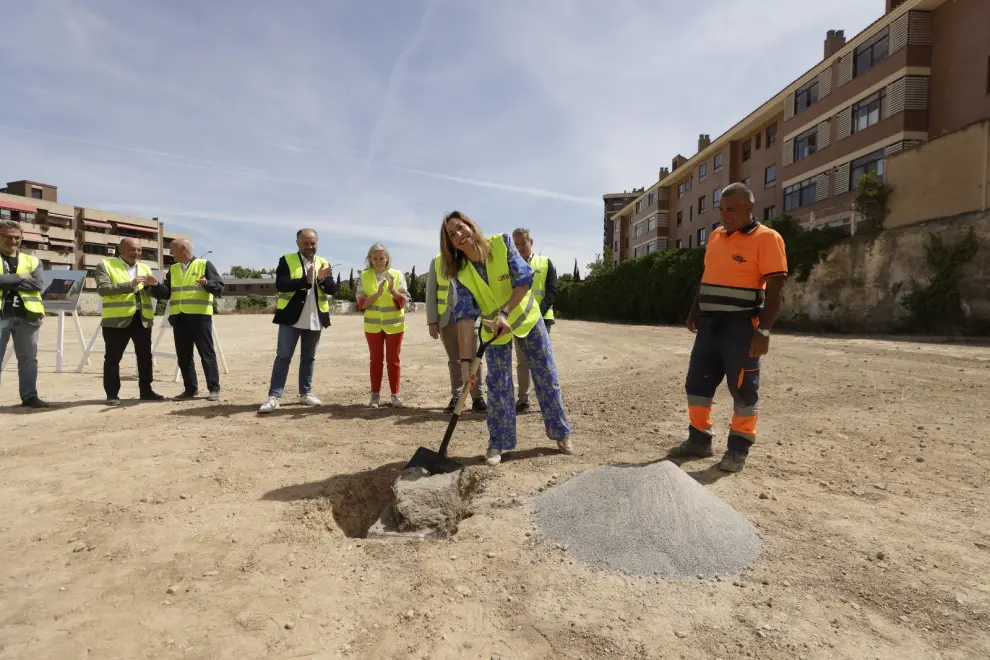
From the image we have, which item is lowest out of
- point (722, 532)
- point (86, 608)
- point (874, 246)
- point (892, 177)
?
point (86, 608)

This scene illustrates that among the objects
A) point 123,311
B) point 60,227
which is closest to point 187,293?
point 123,311

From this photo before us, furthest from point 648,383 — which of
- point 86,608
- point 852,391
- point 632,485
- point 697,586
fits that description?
point 86,608

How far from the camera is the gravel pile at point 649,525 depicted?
2449 mm

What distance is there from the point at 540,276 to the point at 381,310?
5.77 ft

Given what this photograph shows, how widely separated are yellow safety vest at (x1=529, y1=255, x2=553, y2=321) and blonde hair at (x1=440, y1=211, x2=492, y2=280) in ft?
5.89

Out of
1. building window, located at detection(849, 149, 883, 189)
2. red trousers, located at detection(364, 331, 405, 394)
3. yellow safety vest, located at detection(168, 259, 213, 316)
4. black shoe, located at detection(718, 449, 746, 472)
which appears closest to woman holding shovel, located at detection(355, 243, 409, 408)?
red trousers, located at detection(364, 331, 405, 394)

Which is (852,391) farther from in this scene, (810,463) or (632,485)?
(632,485)

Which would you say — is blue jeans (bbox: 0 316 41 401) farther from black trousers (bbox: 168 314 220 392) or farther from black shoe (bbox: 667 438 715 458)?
black shoe (bbox: 667 438 715 458)

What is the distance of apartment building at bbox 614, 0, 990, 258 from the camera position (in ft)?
61.5

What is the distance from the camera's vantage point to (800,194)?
85.7 ft

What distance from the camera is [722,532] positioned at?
2611 millimetres

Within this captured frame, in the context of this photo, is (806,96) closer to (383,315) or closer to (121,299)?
(383,315)

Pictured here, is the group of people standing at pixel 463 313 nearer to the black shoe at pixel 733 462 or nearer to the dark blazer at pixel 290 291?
the dark blazer at pixel 290 291

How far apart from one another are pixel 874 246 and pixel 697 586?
1927cm
